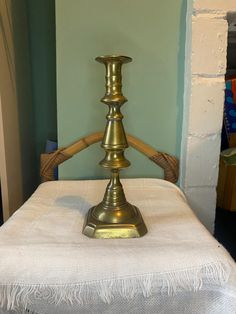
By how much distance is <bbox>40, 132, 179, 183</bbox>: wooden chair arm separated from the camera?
1.04 metres

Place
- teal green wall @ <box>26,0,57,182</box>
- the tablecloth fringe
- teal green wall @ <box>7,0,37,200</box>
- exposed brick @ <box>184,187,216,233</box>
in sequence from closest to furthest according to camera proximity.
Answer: the tablecloth fringe, exposed brick @ <box>184,187,216,233</box>, teal green wall @ <box>7,0,37,200</box>, teal green wall @ <box>26,0,57,182</box>

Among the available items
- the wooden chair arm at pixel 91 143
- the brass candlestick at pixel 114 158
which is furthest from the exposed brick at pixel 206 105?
the brass candlestick at pixel 114 158

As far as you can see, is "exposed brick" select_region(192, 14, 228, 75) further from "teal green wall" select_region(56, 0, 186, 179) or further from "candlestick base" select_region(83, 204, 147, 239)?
"candlestick base" select_region(83, 204, 147, 239)

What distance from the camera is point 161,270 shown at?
2.04 feet

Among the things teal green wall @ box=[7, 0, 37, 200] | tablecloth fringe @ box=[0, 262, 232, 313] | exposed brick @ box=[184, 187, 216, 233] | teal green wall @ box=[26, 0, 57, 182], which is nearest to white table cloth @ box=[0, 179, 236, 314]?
tablecloth fringe @ box=[0, 262, 232, 313]

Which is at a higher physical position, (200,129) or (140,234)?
(200,129)

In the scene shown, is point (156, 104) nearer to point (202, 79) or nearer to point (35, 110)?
point (202, 79)

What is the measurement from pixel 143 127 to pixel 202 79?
0.74 ft

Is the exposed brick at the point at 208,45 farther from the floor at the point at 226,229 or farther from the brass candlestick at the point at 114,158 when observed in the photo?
the floor at the point at 226,229

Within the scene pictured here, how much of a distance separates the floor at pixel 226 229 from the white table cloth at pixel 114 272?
64cm

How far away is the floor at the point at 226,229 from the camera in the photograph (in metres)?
1.32

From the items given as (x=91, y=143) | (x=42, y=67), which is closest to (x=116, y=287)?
(x=91, y=143)

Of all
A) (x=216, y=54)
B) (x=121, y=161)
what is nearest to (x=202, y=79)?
(x=216, y=54)

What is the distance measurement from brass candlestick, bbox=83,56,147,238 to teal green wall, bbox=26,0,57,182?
2.51 feet
